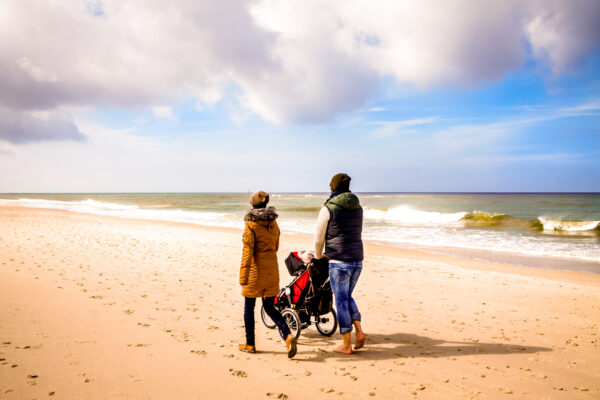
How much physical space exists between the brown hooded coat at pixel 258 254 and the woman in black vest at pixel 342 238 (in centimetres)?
58

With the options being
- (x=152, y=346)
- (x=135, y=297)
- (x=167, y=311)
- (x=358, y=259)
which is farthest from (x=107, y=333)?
(x=358, y=259)

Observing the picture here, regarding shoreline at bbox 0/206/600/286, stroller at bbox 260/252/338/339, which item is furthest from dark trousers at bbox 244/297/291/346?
shoreline at bbox 0/206/600/286

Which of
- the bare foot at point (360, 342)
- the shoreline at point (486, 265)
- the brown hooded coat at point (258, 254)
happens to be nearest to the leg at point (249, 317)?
the brown hooded coat at point (258, 254)

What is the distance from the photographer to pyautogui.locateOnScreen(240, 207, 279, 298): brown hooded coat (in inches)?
158

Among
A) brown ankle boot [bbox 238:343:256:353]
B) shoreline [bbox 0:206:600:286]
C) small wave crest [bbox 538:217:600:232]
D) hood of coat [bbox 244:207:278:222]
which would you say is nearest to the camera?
hood of coat [bbox 244:207:278:222]

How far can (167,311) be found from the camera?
5785 mm

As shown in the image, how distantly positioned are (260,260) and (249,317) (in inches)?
28.4

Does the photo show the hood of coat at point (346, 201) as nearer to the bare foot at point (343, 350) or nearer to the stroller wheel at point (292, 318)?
the stroller wheel at point (292, 318)

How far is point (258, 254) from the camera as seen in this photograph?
13.4 feet

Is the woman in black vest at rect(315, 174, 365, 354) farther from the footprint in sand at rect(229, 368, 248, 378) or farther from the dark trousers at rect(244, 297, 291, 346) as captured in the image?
the footprint in sand at rect(229, 368, 248, 378)

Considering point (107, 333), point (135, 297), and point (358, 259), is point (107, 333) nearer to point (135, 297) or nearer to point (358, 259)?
point (135, 297)

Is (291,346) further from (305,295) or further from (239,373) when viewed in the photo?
(305,295)

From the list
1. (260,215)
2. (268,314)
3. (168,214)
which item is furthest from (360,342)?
(168,214)

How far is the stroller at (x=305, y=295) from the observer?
465 cm
